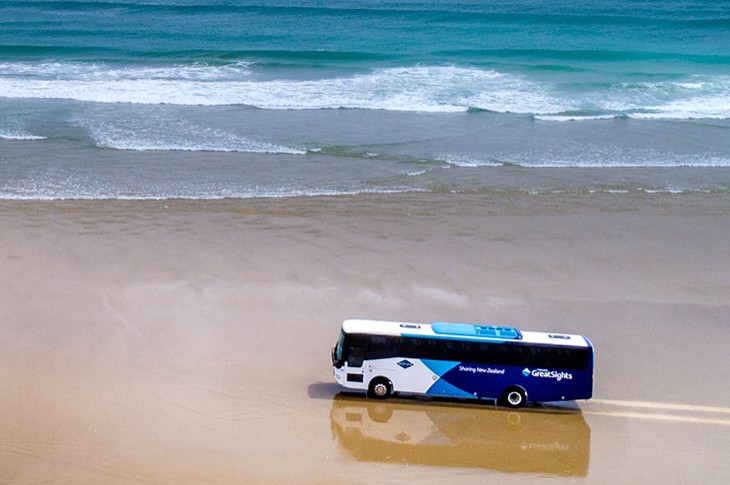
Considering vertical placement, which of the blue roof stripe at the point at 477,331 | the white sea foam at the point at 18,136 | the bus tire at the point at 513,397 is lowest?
the bus tire at the point at 513,397

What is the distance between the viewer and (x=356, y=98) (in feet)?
116

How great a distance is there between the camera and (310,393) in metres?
14.6

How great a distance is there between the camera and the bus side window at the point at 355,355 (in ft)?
47.1

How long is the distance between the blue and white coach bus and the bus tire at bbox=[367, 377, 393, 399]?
0.02 metres

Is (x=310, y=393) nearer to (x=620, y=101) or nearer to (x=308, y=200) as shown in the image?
(x=308, y=200)

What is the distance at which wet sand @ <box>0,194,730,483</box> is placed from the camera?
13070 millimetres

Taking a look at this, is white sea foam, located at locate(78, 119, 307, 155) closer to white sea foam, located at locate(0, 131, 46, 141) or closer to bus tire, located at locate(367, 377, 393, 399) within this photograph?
white sea foam, located at locate(0, 131, 46, 141)

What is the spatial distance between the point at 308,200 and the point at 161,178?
192 inches

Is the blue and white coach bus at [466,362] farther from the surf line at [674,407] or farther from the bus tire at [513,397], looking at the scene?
the surf line at [674,407]

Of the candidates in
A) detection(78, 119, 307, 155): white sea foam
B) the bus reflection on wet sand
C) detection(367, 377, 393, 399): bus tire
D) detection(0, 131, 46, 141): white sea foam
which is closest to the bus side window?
detection(367, 377, 393, 399): bus tire

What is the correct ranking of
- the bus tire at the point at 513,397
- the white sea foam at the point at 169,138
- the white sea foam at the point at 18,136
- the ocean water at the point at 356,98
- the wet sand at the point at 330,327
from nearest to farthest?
the wet sand at the point at 330,327 < the bus tire at the point at 513,397 < the ocean water at the point at 356,98 < the white sea foam at the point at 169,138 < the white sea foam at the point at 18,136

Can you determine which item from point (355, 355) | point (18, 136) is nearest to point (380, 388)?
point (355, 355)

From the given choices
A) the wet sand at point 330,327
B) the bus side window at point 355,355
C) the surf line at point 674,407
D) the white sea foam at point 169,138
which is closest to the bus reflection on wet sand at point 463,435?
the wet sand at point 330,327

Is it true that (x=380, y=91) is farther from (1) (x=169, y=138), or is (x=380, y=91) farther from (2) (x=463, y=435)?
(2) (x=463, y=435)
